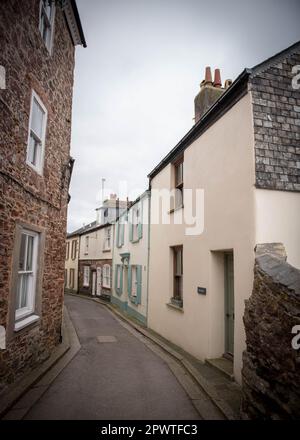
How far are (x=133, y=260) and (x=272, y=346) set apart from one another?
1174 centimetres

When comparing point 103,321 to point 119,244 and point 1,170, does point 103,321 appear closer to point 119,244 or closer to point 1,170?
point 119,244

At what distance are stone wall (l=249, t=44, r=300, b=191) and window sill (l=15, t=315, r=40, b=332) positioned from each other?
557cm

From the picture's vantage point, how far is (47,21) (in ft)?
23.2

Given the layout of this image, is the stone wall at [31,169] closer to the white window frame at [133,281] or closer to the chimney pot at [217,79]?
the chimney pot at [217,79]

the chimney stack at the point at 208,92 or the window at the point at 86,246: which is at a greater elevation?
the chimney stack at the point at 208,92

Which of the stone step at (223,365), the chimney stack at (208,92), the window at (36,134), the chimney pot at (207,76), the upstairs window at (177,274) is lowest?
the stone step at (223,365)

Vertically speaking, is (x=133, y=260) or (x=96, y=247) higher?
(x=96, y=247)

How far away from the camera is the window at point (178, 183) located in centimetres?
999

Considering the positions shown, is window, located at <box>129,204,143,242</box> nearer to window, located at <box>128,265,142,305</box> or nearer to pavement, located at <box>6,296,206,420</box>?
window, located at <box>128,265,142,305</box>

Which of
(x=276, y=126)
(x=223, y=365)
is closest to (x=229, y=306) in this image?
(x=223, y=365)

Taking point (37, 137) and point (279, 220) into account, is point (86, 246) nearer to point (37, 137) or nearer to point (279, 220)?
point (37, 137)

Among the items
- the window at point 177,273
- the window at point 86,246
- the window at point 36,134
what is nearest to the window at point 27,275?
the window at point 36,134

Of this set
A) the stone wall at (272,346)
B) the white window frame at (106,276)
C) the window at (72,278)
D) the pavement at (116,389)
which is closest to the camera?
the stone wall at (272,346)

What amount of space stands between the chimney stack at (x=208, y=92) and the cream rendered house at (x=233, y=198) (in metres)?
0.03
